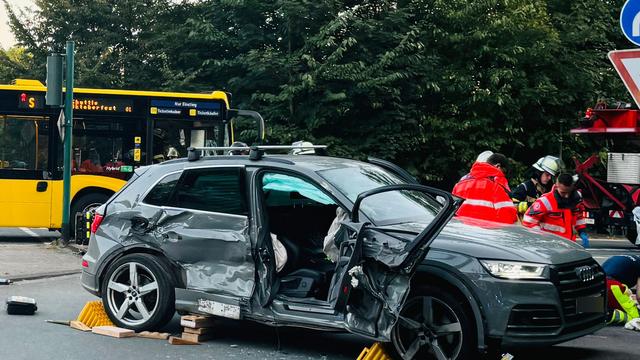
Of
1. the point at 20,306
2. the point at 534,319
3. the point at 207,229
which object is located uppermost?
the point at 207,229

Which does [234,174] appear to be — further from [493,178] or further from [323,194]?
[493,178]

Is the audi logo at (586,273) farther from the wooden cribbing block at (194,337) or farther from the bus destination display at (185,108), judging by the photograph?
the bus destination display at (185,108)

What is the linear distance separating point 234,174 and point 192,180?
1.57 ft

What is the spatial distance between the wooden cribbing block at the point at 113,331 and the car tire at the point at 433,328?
2359 millimetres

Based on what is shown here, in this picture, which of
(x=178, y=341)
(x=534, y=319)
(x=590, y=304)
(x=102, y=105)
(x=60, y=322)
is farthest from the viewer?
(x=102, y=105)

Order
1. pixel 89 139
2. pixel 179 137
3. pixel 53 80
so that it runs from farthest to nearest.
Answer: pixel 179 137 → pixel 89 139 → pixel 53 80

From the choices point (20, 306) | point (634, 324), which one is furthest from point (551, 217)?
point (20, 306)

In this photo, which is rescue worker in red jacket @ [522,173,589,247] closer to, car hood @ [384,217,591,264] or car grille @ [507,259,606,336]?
car hood @ [384,217,591,264]

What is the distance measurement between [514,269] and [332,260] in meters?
1.36

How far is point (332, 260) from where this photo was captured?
6285mm

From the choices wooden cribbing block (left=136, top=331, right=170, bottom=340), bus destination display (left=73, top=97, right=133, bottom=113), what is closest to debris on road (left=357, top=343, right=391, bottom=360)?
wooden cribbing block (left=136, top=331, right=170, bottom=340)

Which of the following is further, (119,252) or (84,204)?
(84,204)

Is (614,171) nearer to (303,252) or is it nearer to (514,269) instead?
(303,252)

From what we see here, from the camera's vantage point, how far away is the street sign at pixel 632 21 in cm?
615
